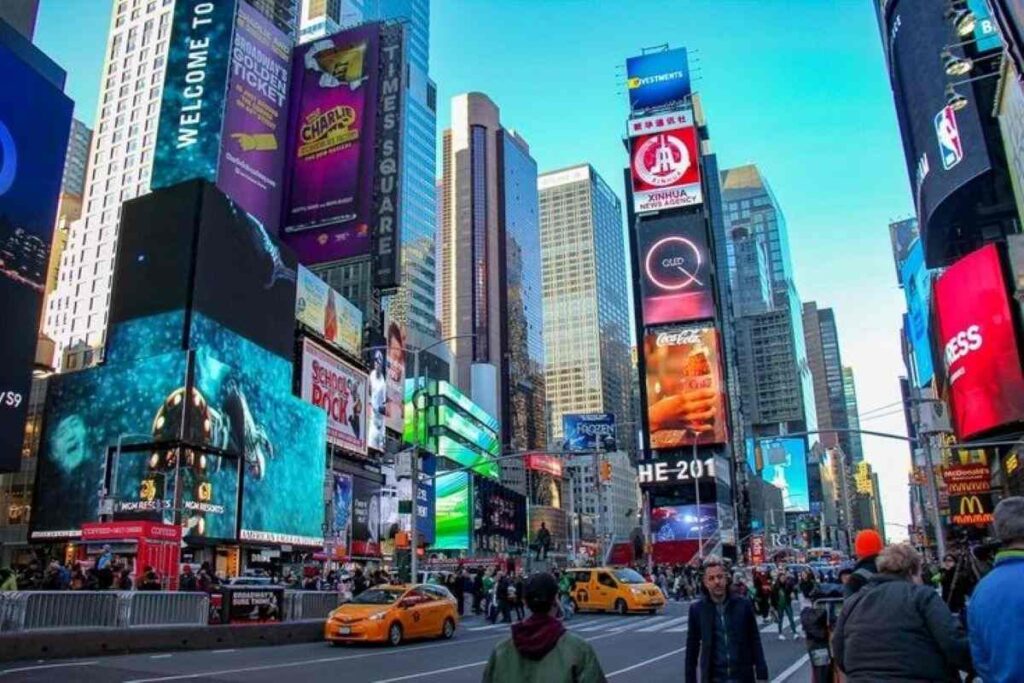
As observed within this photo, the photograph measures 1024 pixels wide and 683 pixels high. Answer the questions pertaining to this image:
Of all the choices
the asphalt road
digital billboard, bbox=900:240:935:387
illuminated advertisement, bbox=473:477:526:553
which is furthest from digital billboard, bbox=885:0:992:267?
illuminated advertisement, bbox=473:477:526:553

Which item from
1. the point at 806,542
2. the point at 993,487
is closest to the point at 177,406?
the point at 993,487

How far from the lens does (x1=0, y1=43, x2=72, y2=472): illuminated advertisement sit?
36.0 metres

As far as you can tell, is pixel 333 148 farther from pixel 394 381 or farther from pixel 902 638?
pixel 902 638

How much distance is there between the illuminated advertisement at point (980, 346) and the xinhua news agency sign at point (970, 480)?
4.28 m

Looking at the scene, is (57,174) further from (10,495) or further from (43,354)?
(10,495)

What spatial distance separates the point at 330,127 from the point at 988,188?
53.5 metres

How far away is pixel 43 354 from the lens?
227ft

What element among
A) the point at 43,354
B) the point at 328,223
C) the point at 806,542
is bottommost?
the point at 806,542

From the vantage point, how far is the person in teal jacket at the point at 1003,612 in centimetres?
374

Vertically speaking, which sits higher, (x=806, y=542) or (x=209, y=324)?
(x=209, y=324)

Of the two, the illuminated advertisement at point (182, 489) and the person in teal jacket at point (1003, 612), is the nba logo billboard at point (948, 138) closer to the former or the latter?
→ the illuminated advertisement at point (182, 489)

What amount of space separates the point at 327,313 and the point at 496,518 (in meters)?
59.6

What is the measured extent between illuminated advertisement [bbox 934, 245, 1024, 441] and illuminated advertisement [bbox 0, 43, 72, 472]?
43048 mm

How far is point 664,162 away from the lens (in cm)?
10619
